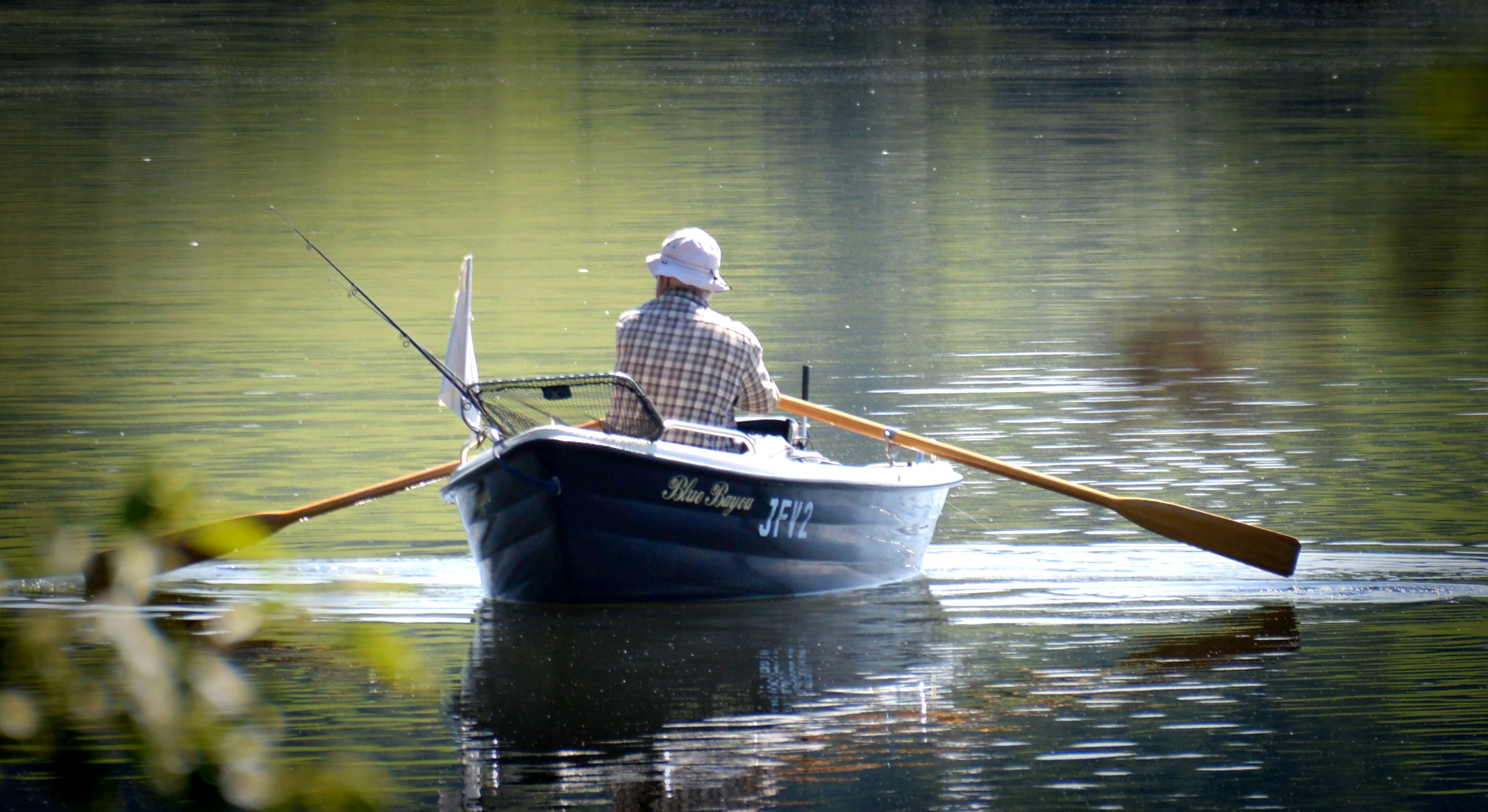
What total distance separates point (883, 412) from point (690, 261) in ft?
15.9

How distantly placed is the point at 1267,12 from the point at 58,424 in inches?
2396

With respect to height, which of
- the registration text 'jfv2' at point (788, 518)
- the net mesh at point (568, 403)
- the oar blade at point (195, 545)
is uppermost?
the oar blade at point (195, 545)

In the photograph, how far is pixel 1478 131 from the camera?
1.61 m

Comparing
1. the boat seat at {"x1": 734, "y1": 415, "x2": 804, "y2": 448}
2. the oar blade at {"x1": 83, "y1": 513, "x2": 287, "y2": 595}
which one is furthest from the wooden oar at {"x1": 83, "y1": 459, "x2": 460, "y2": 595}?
the boat seat at {"x1": 734, "y1": 415, "x2": 804, "y2": 448}

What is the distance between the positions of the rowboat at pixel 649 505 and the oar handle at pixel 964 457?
37cm

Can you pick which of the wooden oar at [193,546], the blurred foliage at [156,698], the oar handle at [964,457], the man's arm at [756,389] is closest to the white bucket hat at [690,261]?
the man's arm at [756,389]

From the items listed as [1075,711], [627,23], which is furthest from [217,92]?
[1075,711]

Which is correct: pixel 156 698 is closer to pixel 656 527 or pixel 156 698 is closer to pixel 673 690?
pixel 673 690

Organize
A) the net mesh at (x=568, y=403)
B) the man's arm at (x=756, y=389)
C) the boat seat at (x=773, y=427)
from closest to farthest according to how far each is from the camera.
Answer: the net mesh at (x=568, y=403)
the man's arm at (x=756, y=389)
the boat seat at (x=773, y=427)

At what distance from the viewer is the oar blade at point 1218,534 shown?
802 centimetres

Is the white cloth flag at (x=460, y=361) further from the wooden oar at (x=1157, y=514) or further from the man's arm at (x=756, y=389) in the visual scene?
the wooden oar at (x=1157, y=514)

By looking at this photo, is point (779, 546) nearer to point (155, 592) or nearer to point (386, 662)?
point (155, 592)

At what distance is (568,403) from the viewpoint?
727cm

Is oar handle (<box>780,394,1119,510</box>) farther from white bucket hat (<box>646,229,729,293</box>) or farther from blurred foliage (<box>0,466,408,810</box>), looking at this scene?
blurred foliage (<box>0,466,408,810</box>)
